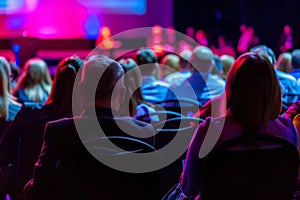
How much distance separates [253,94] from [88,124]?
59 centimetres

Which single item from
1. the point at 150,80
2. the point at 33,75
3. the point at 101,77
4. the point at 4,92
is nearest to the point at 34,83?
the point at 33,75

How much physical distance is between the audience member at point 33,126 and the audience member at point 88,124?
1.72 feet

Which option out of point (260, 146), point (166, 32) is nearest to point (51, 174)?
point (260, 146)

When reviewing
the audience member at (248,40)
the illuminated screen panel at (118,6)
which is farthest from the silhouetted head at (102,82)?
the illuminated screen panel at (118,6)

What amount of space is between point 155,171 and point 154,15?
11941mm

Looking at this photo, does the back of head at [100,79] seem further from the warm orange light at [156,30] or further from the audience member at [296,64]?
the warm orange light at [156,30]

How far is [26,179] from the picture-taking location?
2.37m

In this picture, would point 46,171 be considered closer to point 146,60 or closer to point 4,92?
point 4,92

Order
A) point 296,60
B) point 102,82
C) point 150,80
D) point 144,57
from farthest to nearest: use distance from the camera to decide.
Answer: point 296,60, point 144,57, point 150,80, point 102,82

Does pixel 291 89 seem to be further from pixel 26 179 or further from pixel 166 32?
pixel 166 32

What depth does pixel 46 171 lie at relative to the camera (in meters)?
1.65

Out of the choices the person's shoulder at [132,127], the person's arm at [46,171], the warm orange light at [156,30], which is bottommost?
the warm orange light at [156,30]

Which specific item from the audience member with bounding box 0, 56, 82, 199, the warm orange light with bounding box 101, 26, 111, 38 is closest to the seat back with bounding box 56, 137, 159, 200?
the audience member with bounding box 0, 56, 82, 199

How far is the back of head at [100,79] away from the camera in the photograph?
1708 mm
